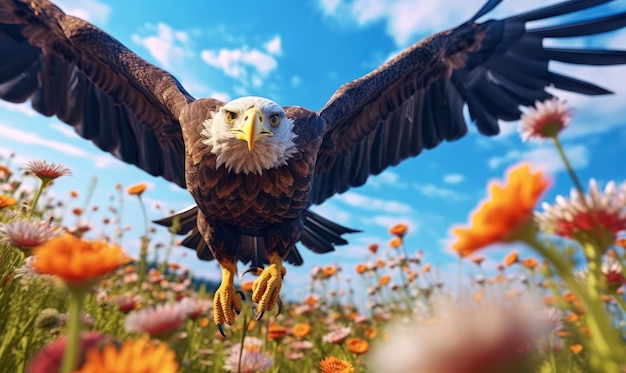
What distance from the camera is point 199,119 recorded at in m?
2.73

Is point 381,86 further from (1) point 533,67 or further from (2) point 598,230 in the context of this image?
(2) point 598,230

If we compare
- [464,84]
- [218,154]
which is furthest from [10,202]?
[464,84]

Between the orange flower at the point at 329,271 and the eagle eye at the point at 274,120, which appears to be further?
the orange flower at the point at 329,271

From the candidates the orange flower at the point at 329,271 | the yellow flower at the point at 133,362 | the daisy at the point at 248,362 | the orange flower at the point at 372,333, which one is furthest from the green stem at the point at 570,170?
the orange flower at the point at 329,271

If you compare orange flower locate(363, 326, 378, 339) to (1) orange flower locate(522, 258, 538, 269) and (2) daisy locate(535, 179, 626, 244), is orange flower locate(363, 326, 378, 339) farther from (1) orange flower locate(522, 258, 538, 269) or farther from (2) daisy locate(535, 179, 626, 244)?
(2) daisy locate(535, 179, 626, 244)

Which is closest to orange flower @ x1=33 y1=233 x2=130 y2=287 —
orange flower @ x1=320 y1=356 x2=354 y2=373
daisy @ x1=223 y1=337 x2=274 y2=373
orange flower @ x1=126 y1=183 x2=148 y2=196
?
orange flower @ x1=320 y1=356 x2=354 y2=373

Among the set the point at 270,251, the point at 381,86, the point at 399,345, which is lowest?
the point at 399,345

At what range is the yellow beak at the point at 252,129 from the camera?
2340 mm

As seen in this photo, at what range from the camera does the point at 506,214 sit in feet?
1.99

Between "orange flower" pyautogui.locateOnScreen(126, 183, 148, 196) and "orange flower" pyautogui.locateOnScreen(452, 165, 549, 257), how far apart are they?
3.26m

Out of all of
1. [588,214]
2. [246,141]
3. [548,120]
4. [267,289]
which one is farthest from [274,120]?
[588,214]

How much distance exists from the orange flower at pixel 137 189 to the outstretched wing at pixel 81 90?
0.47 meters

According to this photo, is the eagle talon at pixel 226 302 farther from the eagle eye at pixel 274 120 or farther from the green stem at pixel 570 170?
the green stem at pixel 570 170

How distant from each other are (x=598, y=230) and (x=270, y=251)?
237 centimetres
